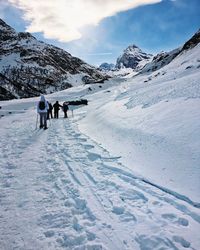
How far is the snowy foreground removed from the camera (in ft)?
14.7

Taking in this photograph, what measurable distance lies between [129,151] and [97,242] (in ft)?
17.6

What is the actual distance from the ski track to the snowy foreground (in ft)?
0.05

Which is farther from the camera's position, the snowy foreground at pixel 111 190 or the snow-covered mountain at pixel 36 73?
the snow-covered mountain at pixel 36 73

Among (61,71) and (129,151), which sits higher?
(61,71)

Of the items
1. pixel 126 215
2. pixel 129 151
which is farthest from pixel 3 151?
pixel 126 215

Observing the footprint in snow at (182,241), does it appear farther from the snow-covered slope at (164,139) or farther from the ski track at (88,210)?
the snow-covered slope at (164,139)

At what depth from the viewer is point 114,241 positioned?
4371 mm

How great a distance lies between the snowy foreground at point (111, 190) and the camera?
448 centimetres

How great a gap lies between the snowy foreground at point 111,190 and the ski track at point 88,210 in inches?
0.7

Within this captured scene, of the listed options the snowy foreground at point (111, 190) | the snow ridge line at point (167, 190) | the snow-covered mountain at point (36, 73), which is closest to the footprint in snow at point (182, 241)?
the snowy foreground at point (111, 190)

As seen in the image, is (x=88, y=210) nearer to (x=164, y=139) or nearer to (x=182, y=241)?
(x=182, y=241)

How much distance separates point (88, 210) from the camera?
17.7ft

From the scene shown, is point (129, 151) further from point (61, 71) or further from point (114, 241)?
point (61, 71)

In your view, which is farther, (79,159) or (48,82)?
(48,82)
